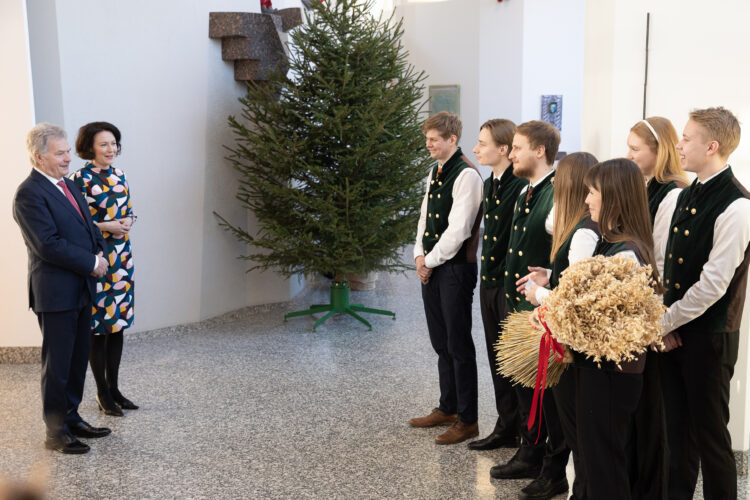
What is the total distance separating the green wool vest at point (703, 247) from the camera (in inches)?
99.7

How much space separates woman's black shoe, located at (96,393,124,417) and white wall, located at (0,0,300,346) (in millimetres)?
1404

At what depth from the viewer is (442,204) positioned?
3707 mm

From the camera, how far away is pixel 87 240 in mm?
3684

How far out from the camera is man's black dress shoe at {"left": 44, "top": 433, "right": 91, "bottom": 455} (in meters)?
3.65

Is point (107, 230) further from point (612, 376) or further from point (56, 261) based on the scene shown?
point (612, 376)

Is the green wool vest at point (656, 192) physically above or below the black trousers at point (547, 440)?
above

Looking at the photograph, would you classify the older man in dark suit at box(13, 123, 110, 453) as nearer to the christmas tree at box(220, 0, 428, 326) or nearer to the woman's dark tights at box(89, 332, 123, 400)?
the woman's dark tights at box(89, 332, 123, 400)

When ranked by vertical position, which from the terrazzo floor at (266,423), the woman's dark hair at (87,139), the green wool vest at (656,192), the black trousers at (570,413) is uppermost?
the woman's dark hair at (87,139)

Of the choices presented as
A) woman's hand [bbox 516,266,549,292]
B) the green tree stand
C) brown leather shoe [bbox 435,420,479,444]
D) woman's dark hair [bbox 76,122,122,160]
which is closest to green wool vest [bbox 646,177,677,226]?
woman's hand [bbox 516,266,549,292]

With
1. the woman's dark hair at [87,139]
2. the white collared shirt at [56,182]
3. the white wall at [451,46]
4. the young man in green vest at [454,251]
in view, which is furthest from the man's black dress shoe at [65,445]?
the white wall at [451,46]

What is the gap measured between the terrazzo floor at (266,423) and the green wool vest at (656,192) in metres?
1.30

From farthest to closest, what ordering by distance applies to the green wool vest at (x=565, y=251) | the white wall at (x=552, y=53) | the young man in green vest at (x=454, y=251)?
the white wall at (x=552, y=53) → the young man in green vest at (x=454, y=251) → the green wool vest at (x=565, y=251)

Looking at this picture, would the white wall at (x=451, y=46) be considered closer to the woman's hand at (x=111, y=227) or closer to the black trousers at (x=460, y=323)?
the black trousers at (x=460, y=323)

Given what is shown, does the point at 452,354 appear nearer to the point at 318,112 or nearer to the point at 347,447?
the point at 347,447
